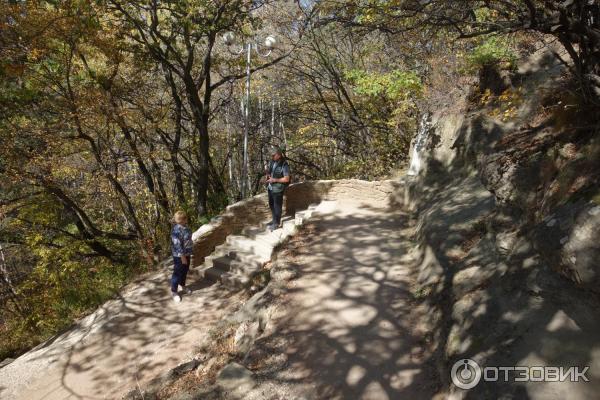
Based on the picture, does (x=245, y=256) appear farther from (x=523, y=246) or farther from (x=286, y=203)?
(x=523, y=246)

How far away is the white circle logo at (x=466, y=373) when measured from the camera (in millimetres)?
3180

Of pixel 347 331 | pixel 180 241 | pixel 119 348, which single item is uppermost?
pixel 180 241

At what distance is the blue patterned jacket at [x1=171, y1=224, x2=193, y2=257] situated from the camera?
6.95 meters

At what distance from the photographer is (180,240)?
274 inches

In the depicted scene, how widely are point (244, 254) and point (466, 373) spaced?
5.65 metres

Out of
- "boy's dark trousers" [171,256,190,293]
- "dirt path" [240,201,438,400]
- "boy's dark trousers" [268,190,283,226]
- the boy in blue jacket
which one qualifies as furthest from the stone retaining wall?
"dirt path" [240,201,438,400]

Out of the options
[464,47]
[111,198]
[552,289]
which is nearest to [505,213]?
[552,289]

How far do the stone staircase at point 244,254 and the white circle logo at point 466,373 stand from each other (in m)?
4.64

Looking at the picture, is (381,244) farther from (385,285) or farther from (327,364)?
(327,364)

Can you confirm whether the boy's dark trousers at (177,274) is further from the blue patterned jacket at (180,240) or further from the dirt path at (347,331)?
the dirt path at (347,331)

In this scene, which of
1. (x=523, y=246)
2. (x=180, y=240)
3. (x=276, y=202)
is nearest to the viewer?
(x=523, y=246)

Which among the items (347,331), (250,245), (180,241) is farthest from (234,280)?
(347,331)

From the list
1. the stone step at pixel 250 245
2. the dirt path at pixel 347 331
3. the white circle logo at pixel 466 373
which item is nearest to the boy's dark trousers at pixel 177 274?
the stone step at pixel 250 245

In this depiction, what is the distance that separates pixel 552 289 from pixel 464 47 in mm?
8710
